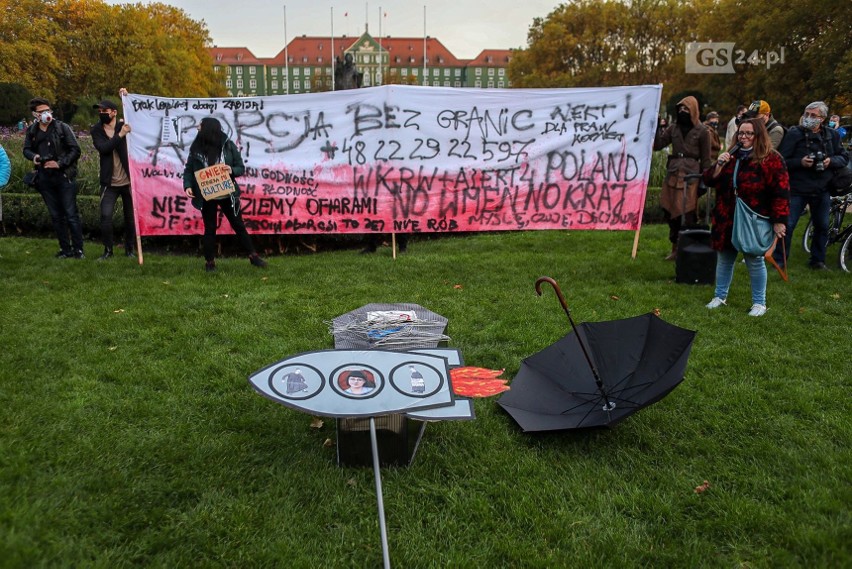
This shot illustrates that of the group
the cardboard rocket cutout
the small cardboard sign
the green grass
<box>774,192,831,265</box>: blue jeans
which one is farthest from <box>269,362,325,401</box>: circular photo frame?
<box>774,192,831,265</box>: blue jeans

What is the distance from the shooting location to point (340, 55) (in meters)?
120

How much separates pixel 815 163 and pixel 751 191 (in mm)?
2385

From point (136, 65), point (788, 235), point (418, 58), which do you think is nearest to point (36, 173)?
point (788, 235)

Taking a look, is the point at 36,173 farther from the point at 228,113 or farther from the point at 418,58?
the point at 418,58

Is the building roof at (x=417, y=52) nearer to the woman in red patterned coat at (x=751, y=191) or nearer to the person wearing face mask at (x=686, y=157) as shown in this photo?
the person wearing face mask at (x=686, y=157)

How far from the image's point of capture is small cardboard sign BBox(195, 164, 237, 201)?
23.5 feet

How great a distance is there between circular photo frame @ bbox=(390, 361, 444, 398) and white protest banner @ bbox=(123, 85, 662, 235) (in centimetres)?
549

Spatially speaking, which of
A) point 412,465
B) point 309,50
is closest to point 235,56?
point 309,50

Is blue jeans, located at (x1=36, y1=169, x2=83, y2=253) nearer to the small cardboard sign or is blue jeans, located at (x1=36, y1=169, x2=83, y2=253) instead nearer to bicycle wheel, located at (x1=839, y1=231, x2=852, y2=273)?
the small cardboard sign

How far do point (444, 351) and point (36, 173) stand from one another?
685 centimetres

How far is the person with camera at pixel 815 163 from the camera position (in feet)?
23.8

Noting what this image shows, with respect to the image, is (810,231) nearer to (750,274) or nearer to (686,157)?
(686,157)

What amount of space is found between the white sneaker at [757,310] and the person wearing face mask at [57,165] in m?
7.73

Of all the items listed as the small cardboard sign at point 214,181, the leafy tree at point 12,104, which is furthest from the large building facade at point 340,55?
the small cardboard sign at point 214,181
